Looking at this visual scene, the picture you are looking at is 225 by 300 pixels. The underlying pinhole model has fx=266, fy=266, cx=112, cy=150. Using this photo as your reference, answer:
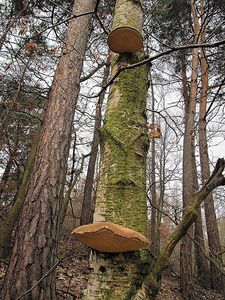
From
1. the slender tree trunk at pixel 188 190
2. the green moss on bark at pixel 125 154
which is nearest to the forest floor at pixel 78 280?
the slender tree trunk at pixel 188 190

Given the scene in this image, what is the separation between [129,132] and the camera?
47.9 inches

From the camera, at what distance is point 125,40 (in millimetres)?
1365

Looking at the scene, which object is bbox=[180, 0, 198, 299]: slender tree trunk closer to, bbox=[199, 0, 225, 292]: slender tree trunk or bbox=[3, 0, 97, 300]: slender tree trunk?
bbox=[199, 0, 225, 292]: slender tree trunk

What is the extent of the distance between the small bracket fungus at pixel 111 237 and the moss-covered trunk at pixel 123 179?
0.06 m

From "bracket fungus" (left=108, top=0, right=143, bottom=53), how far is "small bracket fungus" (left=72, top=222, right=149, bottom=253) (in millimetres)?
934

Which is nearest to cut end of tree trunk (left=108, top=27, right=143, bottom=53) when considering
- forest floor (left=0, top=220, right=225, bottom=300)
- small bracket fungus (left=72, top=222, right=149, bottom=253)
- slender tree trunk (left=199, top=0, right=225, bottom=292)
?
small bracket fungus (left=72, top=222, right=149, bottom=253)

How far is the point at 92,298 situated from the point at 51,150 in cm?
284

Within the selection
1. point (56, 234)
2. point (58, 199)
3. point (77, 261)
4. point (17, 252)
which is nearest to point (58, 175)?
point (58, 199)

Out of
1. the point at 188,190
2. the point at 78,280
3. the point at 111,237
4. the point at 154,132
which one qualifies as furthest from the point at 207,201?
the point at 111,237

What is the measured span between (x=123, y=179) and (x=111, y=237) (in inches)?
11.2

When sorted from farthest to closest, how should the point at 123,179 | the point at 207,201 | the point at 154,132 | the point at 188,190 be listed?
the point at 207,201, the point at 188,190, the point at 154,132, the point at 123,179

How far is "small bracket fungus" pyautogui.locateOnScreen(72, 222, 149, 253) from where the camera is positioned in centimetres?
85

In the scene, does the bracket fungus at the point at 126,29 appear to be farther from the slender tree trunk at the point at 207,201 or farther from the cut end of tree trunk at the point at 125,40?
the slender tree trunk at the point at 207,201

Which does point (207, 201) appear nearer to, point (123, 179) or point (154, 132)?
point (154, 132)
